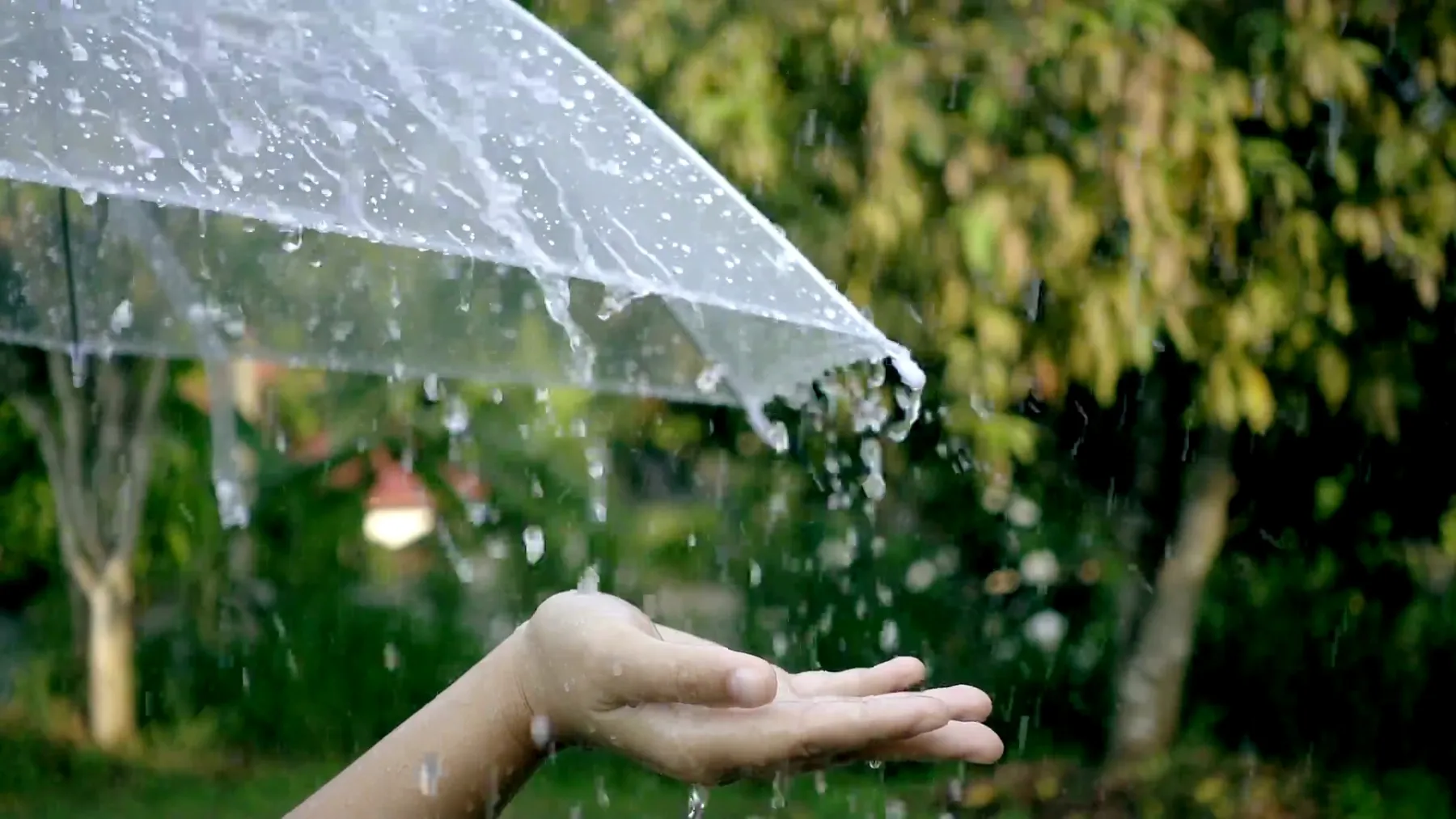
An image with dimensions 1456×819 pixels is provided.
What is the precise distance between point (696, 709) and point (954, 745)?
0.27 meters

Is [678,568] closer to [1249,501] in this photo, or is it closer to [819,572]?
[819,572]

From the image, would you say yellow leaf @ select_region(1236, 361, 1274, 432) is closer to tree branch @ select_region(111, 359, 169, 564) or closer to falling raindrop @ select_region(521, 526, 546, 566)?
falling raindrop @ select_region(521, 526, 546, 566)

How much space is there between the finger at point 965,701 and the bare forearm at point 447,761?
1.47 feet

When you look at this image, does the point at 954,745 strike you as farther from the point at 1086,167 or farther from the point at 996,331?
the point at 1086,167

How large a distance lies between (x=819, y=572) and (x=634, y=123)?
4551 mm

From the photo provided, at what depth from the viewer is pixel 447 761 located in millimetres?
1602

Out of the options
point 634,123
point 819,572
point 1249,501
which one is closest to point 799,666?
point 819,572

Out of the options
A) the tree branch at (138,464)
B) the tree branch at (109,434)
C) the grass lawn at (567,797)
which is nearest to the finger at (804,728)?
the grass lawn at (567,797)

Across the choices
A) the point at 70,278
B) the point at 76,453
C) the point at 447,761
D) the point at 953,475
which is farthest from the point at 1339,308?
the point at 76,453

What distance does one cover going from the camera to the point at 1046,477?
645 cm

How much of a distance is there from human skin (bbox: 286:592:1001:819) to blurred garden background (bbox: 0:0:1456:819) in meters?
1.80

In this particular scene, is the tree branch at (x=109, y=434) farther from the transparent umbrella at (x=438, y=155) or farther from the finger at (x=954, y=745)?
the finger at (x=954, y=745)

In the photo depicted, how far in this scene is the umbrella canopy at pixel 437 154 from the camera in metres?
1.86

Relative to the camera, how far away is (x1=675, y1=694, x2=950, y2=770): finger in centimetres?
138
